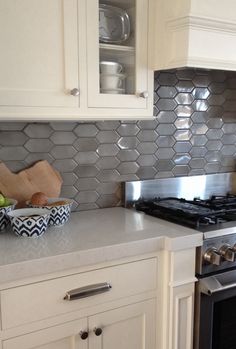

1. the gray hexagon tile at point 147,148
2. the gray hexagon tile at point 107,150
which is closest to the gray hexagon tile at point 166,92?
the gray hexagon tile at point 147,148

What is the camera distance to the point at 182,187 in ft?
7.09

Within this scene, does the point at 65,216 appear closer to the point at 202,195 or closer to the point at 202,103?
the point at 202,195

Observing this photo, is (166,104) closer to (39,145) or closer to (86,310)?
(39,145)

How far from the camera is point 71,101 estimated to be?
149cm

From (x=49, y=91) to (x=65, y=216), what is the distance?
0.52 meters

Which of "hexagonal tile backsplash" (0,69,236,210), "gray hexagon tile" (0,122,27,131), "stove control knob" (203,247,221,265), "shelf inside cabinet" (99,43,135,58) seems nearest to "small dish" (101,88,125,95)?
"shelf inside cabinet" (99,43,135,58)

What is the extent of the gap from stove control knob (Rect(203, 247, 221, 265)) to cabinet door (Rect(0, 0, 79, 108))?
31.5 inches

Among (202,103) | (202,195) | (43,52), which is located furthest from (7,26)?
(202,195)

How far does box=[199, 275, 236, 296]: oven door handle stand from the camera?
1.52 meters

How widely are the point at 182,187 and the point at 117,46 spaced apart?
899mm

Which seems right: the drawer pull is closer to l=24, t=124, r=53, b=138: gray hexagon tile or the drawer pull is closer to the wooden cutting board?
the wooden cutting board

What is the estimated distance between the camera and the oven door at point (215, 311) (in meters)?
1.54

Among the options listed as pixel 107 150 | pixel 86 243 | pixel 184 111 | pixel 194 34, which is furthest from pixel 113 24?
pixel 86 243

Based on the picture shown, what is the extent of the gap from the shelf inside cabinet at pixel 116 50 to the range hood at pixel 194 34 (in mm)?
113
